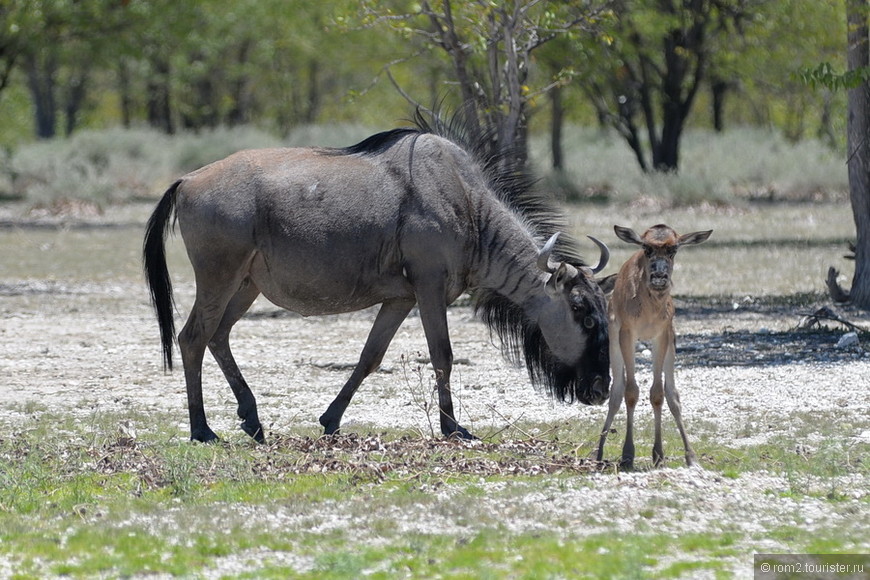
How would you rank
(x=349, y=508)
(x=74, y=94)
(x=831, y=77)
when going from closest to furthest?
(x=349, y=508) → (x=831, y=77) → (x=74, y=94)

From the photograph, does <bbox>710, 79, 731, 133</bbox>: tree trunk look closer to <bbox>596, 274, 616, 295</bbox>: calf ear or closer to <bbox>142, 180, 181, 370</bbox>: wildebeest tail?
<bbox>596, 274, 616, 295</bbox>: calf ear

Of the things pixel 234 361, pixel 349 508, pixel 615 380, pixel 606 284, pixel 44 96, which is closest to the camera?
pixel 349 508

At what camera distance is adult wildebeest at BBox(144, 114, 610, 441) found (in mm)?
9281

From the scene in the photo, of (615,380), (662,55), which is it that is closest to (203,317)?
(615,380)

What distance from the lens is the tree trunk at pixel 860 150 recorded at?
1504 cm

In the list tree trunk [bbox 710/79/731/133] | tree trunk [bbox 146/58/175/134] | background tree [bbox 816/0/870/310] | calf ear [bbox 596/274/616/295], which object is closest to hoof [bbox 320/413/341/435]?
calf ear [bbox 596/274/616/295]

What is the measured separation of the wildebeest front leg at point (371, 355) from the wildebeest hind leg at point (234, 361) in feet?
1.64

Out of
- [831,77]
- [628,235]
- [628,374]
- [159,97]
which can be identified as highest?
[159,97]

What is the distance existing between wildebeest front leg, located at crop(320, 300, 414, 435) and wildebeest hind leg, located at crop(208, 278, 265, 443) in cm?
50

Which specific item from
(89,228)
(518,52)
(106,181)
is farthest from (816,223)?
(106,181)

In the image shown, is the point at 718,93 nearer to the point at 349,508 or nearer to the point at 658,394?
the point at 658,394

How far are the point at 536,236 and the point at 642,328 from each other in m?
1.93

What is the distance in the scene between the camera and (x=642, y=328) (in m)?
7.94

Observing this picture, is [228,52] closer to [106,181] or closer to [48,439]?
[106,181]
